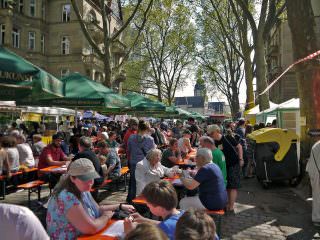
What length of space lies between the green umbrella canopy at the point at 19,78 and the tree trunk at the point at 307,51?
20.3 feet

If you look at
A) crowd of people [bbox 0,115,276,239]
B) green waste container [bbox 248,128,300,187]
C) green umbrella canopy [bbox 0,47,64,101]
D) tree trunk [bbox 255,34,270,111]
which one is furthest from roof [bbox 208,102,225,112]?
green umbrella canopy [bbox 0,47,64,101]

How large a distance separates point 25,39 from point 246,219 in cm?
3417

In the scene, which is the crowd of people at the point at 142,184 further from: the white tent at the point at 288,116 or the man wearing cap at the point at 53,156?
the white tent at the point at 288,116

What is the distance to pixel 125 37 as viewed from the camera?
2071 inches

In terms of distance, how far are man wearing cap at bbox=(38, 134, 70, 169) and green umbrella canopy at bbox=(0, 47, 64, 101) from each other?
266cm

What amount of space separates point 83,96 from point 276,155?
5.39 meters

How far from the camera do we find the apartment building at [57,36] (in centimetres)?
3631

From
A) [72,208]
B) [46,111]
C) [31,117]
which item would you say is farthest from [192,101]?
[72,208]

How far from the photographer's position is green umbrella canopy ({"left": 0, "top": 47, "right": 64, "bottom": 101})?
5.35 metres

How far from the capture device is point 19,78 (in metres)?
5.52

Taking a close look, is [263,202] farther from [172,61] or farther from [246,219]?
[172,61]

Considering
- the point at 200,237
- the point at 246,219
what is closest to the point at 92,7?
the point at 246,219

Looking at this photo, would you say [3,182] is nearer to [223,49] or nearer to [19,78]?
[19,78]

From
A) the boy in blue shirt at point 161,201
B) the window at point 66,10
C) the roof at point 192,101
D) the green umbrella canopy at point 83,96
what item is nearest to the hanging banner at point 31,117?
the green umbrella canopy at point 83,96
